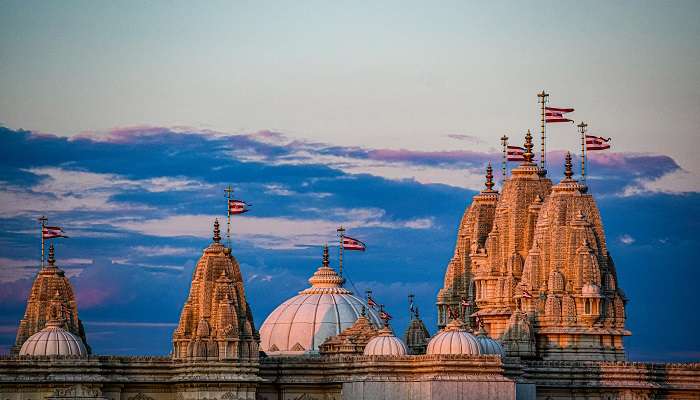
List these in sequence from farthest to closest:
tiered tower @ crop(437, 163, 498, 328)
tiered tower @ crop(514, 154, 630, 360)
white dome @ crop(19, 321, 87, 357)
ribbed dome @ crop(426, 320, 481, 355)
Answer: tiered tower @ crop(437, 163, 498, 328) < tiered tower @ crop(514, 154, 630, 360) < ribbed dome @ crop(426, 320, 481, 355) < white dome @ crop(19, 321, 87, 357)

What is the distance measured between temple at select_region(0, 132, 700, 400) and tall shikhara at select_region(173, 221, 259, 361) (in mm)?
74

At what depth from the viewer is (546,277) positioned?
151625 mm

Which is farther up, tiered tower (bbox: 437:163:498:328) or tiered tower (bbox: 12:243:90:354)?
tiered tower (bbox: 437:163:498:328)

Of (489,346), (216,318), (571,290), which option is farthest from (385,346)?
(571,290)

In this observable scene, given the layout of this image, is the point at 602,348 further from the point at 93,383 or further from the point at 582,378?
the point at 93,383

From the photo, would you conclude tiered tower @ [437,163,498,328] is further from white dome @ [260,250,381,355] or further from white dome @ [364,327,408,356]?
white dome @ [364,327,408,356]

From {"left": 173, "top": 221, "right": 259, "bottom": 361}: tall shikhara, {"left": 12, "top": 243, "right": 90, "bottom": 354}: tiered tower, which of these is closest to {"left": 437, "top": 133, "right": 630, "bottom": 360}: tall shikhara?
{"left": 173, "top": 221, "right": 259, "bottom": 361}: tall shikhara

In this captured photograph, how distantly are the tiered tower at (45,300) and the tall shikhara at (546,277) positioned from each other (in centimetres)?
2322

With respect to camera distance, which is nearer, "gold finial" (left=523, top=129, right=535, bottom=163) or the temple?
the temple

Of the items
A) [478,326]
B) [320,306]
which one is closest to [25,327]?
[320,306]

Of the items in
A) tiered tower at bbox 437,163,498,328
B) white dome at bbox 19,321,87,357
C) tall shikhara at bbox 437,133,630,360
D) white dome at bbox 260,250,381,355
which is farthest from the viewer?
tiered tower at bbox 437,163,498,328

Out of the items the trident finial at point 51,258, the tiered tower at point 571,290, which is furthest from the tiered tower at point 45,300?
the tiered tower at point 571,290

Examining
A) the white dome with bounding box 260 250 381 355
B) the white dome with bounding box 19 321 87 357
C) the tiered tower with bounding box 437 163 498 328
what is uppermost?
the tiered tower with bounding box 437 163 498 328

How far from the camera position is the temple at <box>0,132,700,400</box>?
13562 centimetres
